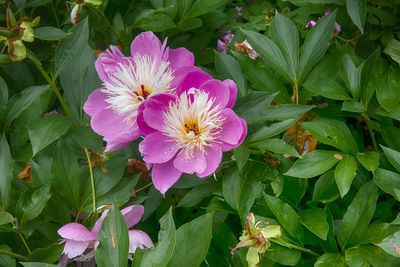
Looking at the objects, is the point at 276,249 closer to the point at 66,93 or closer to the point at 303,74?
the point at 303,74

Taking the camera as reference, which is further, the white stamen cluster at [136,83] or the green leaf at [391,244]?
the white stamen cluster at [136,83]

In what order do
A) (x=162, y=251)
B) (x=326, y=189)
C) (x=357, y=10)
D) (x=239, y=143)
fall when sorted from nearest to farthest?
(x=162, y=251) → (x=239, y=143) → (x=326, y=189) → (x=357, y=10)

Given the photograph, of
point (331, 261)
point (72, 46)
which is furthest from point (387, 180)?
point (72, 46)

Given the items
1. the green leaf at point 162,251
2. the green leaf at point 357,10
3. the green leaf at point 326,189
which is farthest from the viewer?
the green leaf at point 357,10

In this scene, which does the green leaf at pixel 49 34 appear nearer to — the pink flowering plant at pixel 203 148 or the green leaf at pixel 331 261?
the pink flowering plant at pixel 203 148

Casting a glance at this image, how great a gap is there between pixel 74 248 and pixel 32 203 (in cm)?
11

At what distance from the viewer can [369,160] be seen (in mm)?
886

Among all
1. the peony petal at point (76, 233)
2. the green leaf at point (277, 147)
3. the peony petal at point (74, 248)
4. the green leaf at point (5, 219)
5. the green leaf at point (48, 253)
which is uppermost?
the green leaf at point (277, 147)

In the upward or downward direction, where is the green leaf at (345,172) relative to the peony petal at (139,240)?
upward

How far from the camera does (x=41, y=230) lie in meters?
1.00

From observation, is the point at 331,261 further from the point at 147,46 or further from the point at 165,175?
the point at 147,46

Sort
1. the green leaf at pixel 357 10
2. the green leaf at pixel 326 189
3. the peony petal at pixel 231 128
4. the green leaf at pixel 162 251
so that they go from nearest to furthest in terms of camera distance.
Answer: the green leaf at pixel 162 251, the peony petal at pixel 231 128, the green leaf at pixel 326 189, the green leaf at pixel 357 10

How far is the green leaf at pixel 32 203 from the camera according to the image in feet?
3.02

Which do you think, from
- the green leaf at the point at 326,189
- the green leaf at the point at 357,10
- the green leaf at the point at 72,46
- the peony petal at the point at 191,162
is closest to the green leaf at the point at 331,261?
the green leaf at the point at 326,189
